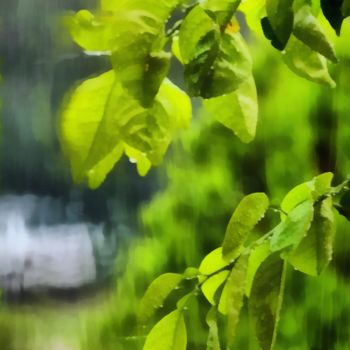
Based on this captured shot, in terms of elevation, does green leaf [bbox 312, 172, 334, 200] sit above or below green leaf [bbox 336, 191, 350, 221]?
above

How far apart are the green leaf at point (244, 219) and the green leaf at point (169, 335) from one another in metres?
0.03

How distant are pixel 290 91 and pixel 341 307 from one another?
0.67 ft

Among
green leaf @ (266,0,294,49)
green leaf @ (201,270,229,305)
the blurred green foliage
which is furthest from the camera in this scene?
the blurred green foliage

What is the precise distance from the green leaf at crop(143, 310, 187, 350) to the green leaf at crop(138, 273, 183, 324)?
0.02 m

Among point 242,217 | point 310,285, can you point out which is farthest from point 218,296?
point 310,285

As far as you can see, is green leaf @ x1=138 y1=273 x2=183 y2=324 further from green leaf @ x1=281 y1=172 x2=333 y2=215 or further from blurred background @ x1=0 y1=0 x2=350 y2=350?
blurred background @ x1=0 y1=0 x2=350 y2=350

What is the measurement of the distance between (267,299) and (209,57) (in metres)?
0.08

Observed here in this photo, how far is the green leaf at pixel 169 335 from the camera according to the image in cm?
29

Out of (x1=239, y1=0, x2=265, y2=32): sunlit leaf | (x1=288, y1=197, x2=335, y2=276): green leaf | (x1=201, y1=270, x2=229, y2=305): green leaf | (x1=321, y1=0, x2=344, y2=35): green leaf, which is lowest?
(x1=201, y1=270, x2=229, y2=305): green leaf

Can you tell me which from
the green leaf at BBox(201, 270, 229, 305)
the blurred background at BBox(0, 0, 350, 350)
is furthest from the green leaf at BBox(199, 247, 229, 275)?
the blurred background at BBox(0, 0, 350, 350)

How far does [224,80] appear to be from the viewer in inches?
9.4

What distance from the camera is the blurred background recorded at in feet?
2.24

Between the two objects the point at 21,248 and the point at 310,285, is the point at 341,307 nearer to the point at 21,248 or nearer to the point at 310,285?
the point at 310,285

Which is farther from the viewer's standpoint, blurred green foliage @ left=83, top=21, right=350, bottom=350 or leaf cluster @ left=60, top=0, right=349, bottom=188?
blurred green foliage @ left=83, top=21, right=350, bottom=350
